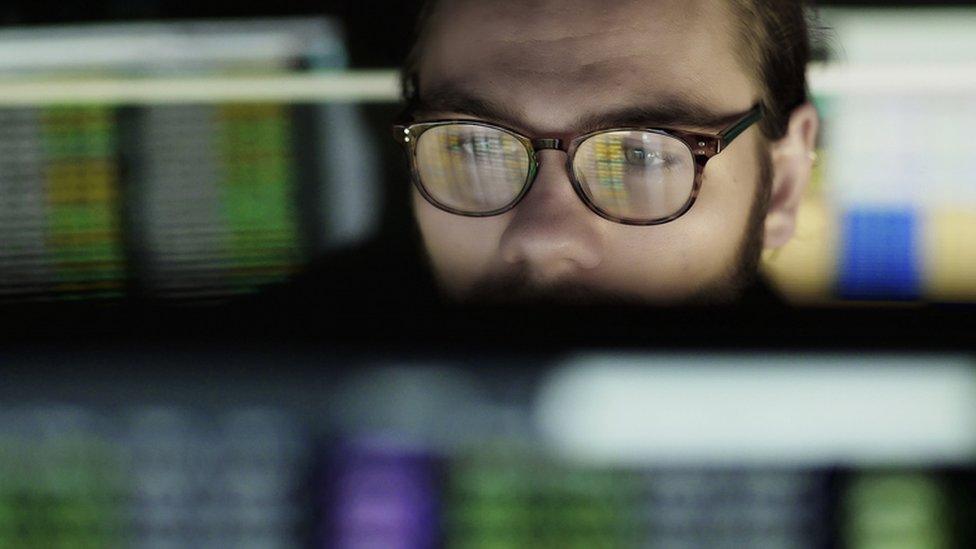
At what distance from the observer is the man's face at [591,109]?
0.84 m

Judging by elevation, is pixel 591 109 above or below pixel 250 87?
below

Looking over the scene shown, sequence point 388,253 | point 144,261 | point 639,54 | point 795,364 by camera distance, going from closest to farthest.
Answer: point 795,364, point 639,54, point 388,253, point 144,261

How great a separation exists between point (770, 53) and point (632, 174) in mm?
287

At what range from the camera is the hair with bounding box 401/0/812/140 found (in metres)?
0.99

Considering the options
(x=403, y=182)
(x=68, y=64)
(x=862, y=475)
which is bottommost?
(x=862, y=475)

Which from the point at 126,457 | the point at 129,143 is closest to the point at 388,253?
the point at 129,143

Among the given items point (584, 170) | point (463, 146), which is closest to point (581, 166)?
point (584, 170)

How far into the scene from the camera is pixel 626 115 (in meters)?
0.88

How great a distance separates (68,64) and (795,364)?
170 cm

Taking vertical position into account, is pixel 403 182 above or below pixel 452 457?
above

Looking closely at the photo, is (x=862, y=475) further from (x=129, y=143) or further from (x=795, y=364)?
(x=129, y=143)

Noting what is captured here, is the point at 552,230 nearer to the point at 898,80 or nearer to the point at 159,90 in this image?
the point at 159,90

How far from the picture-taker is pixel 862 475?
409 mm

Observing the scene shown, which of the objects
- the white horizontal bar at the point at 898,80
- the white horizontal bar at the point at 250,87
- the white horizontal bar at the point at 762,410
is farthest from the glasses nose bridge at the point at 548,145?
the white horizontal bar at the point at 898,80
